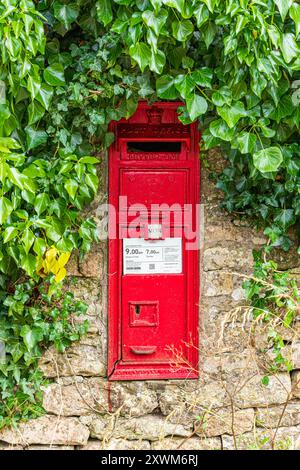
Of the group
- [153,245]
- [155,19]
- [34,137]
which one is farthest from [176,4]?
[153,245]

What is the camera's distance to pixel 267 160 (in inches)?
140

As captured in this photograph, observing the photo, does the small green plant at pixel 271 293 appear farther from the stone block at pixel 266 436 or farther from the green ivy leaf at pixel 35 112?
the green ivy leaf at pixel 35 112

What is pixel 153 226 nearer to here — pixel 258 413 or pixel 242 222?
pixel 242 222

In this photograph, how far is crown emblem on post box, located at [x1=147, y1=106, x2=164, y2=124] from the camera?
3889mm

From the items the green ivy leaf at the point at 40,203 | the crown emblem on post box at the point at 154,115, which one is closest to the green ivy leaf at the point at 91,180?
the green ivy leaf at the point at 40,203

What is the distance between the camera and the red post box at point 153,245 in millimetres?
3895

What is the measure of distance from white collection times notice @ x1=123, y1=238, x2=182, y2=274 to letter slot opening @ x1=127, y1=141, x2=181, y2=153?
0.52 m

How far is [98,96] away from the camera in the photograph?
362cm

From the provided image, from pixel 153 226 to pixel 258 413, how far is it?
125 cm

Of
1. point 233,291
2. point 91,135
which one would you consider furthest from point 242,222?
point 91,135

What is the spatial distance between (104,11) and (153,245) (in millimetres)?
1319

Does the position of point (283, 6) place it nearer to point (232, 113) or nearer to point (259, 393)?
point (232, 113)

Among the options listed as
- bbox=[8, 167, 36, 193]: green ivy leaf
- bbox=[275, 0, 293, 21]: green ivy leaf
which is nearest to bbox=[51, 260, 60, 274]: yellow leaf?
bbox=[8, 167, 36, 193]: green ivy leaf

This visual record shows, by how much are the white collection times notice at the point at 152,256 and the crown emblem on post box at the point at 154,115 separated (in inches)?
26.7
